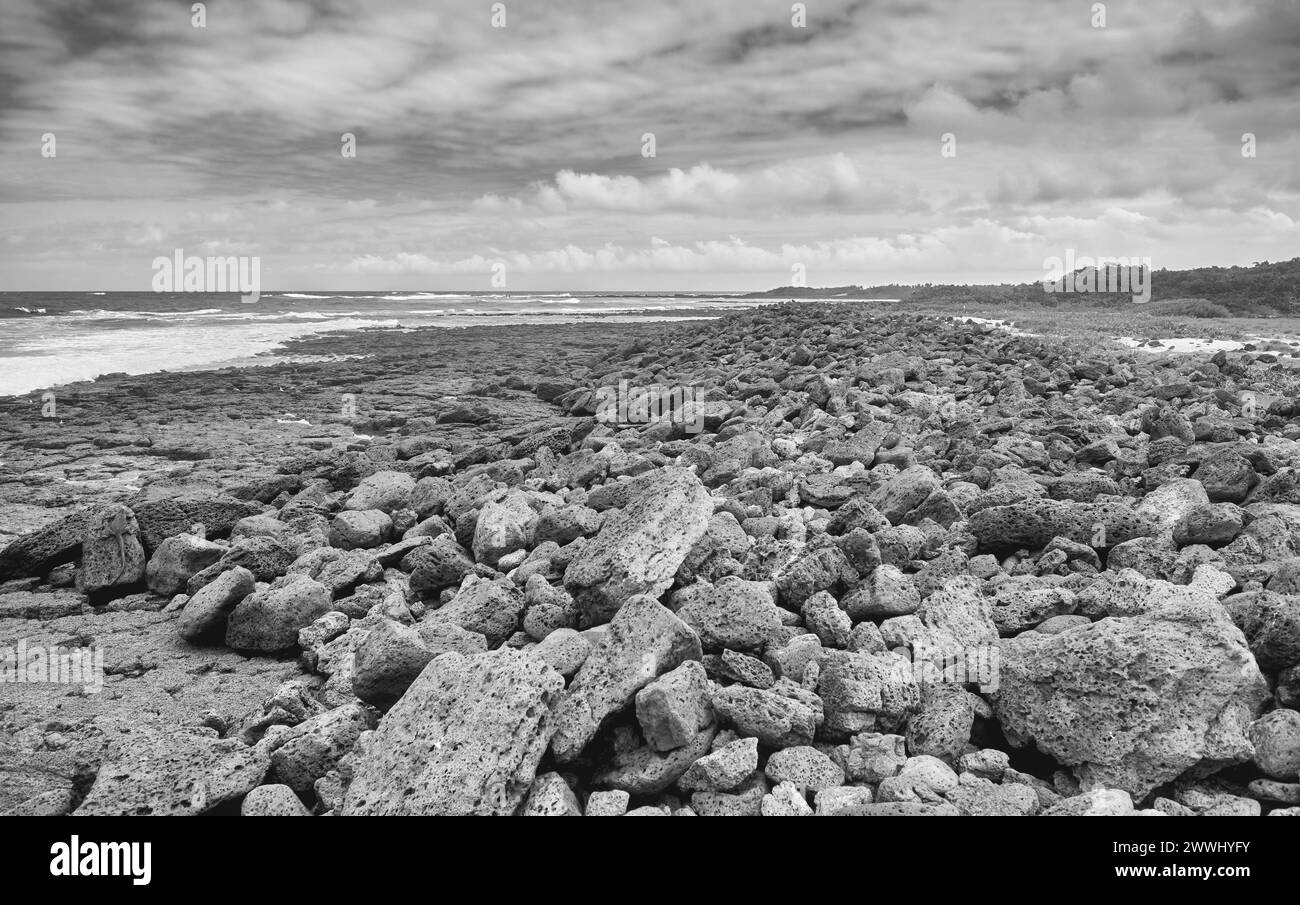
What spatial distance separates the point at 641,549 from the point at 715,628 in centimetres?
88

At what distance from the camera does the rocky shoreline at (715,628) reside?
3.51 m

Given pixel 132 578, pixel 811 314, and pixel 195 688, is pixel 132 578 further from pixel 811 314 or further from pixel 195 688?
pixel 811 314

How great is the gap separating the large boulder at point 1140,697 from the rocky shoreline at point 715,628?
1 centimetres

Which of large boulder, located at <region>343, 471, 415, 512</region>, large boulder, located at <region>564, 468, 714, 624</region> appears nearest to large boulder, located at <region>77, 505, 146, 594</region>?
large boulder, located at <region>343, 471, 415, 512</region>

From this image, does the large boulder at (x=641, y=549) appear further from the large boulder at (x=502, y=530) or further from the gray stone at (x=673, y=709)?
the large boulder at (x=502, y=530)

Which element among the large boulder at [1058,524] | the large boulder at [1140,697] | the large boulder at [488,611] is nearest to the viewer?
the large boulder at [1140,697]

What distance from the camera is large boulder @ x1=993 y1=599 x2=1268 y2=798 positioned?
3445 mm

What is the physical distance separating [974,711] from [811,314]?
2445 cm

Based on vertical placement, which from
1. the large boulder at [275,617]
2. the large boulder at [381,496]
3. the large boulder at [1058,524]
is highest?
the large boulder at [1058,524]

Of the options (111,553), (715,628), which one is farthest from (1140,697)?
(111,553)

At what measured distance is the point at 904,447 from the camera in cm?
855

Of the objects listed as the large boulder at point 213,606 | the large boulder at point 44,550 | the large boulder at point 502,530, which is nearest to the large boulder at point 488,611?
the large boulder at point 502,530
